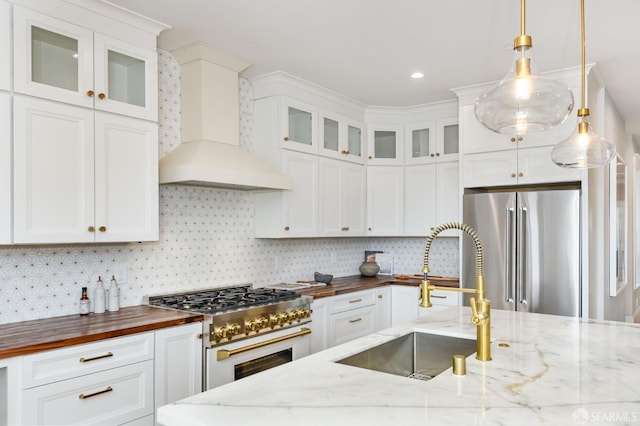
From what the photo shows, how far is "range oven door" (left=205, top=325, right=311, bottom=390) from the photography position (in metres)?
2.76

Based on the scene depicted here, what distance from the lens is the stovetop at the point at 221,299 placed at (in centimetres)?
288

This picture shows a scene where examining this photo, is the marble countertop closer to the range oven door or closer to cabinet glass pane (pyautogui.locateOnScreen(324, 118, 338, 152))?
the range oven door

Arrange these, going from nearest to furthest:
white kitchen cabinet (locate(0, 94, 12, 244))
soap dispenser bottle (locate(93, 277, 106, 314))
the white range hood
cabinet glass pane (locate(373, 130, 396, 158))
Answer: white kitchen cabinet (locate(0, 94, 12, 244)), soap dispenser bottle (locate(93, 277, 106, 314)), the white range hood, cabinet glass pane (locate(373, 130, 396, 158))

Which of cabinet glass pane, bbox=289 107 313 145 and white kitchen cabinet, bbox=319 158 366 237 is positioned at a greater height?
cabinet glass pane, bbox=289 107 313 145

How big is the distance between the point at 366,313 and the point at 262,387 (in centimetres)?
294

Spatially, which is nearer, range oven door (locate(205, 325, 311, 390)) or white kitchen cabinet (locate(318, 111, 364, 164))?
range oven door (locate(205, 325, 311, 390))

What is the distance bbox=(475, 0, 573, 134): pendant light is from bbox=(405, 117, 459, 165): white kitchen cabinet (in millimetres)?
3184

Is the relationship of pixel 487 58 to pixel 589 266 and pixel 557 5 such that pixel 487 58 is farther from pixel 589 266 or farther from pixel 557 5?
pixel 589 266

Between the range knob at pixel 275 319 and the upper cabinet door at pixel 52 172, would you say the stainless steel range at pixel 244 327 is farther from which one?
the upper cabinet door at pixel 52 172

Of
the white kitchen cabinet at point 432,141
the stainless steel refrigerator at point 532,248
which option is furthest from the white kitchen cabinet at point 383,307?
the white kitchen cabinet at point 432,141

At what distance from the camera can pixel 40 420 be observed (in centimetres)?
204

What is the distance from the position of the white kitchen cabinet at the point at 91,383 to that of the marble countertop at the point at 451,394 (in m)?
1.08

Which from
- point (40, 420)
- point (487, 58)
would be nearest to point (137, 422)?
point (40, 420)

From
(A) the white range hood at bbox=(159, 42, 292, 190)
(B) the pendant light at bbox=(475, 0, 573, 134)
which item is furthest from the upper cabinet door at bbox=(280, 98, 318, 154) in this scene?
(B) the pendant light at bbox=(475, 0, 573, 134)
